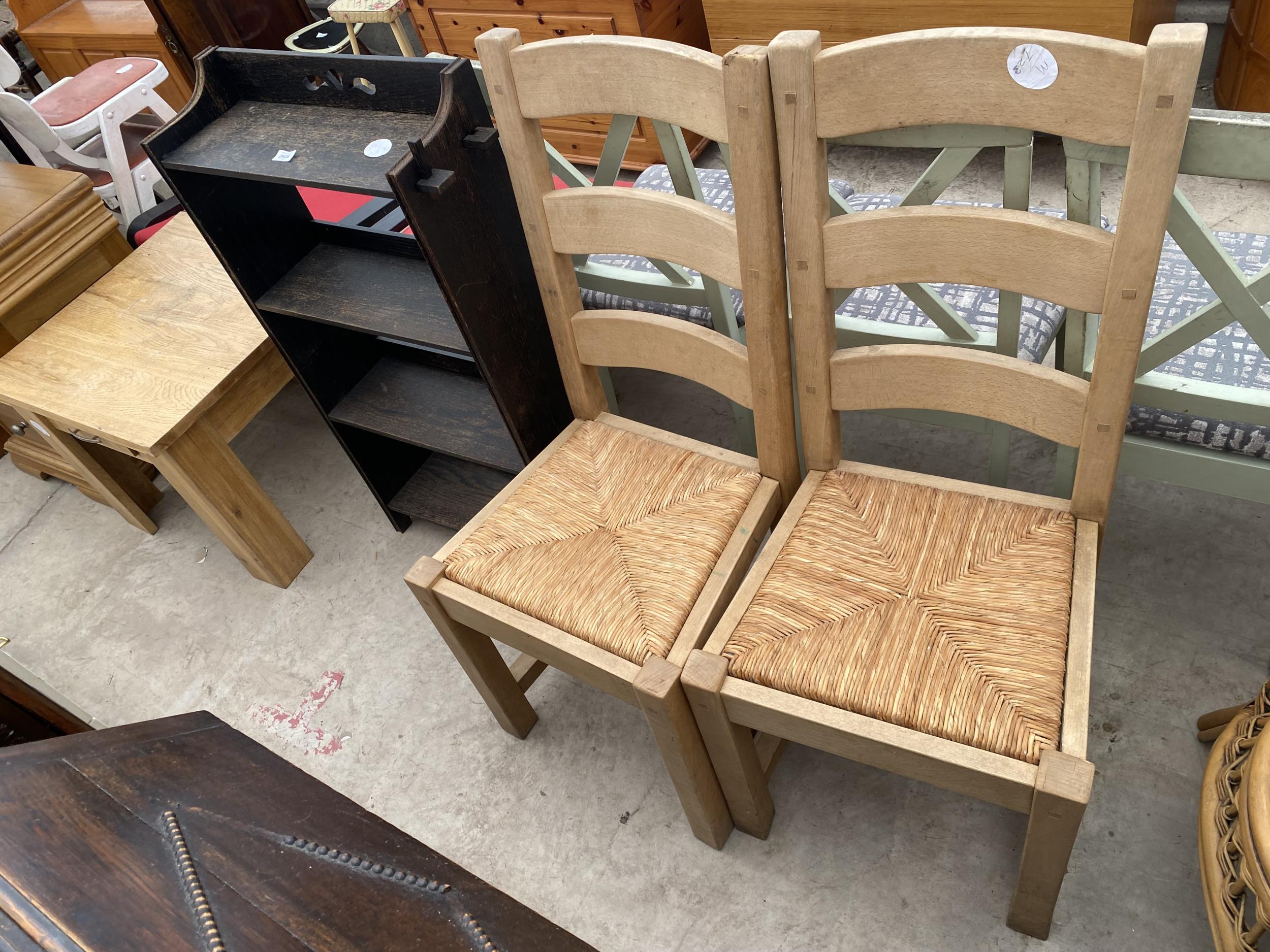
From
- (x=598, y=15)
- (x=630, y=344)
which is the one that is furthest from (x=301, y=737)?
(x=598, y=15)

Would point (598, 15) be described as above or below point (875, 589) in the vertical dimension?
above

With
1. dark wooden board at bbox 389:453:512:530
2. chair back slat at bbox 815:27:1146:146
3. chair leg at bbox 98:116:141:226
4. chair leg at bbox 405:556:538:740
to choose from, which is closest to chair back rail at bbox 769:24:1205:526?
chair back slat at bbox 815:27:1146:146

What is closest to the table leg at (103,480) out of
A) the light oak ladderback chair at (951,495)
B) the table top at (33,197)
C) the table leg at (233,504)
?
the table leg at (233,504)

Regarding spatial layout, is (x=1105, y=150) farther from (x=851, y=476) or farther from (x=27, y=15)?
(x=27, y=15)

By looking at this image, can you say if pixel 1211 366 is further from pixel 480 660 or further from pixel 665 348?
pixel 480 660

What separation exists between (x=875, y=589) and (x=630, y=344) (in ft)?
1.94

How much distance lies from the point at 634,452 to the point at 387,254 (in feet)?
2.58

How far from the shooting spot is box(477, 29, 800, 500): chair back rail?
118cm

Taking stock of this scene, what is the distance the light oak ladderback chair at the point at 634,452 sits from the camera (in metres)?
1.23

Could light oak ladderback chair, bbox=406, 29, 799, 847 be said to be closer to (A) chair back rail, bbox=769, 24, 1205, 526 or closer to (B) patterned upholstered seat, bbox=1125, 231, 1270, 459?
(A) chair back rail, bbox=769, 24, 1205, 526

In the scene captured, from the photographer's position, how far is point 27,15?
454 cm

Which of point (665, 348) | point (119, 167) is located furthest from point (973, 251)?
point (119, 167)

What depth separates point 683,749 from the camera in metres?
1.37

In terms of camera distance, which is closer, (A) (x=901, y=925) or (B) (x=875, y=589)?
(B) (x=875, y=589)
